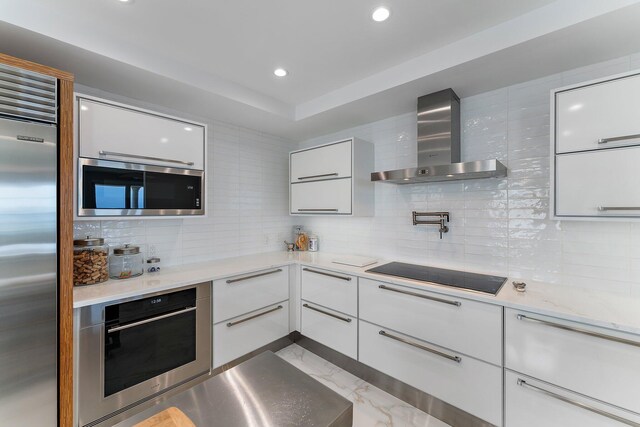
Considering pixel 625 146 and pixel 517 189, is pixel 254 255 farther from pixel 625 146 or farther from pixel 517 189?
pixel 625 146

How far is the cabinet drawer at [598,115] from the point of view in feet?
4.51

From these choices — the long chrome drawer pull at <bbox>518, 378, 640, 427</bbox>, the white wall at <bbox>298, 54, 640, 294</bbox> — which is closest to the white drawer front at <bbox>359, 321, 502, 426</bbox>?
the long chrome drawer pull at <bbox>518, 378, 640, 427</bbox>

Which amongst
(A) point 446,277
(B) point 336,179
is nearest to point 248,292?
(B) point 336,179

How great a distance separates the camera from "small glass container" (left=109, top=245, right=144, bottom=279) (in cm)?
203

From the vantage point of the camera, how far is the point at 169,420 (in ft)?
2.71

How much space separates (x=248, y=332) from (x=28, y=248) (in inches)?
61.3

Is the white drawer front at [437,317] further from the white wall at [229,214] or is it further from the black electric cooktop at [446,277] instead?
the white wall at [229,214]

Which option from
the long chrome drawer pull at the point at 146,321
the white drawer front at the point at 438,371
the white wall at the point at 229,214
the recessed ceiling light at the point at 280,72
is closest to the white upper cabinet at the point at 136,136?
the white wall at the point at 229,214

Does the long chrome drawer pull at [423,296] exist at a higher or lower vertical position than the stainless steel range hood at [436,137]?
lower

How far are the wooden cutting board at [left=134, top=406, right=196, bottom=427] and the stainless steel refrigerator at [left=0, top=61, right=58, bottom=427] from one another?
3.41ft

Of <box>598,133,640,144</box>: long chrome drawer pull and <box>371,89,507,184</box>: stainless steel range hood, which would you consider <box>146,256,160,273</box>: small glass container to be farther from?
<box>598,133,640,144</box>: long chrome drawer pull

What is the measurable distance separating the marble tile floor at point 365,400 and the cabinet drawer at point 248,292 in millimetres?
640

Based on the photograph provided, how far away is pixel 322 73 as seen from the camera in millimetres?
2135

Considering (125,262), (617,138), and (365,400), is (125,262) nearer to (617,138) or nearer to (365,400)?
(365,400)
